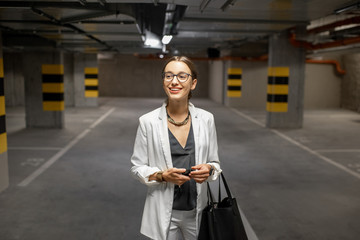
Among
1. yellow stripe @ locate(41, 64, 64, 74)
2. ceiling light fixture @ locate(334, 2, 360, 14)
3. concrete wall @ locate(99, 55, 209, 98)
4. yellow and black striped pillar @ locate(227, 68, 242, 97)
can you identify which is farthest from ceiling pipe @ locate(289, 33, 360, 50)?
concrete wall @ locate(99, 55, 209, 98)

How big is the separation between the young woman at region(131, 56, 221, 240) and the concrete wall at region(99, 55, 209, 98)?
20.3m

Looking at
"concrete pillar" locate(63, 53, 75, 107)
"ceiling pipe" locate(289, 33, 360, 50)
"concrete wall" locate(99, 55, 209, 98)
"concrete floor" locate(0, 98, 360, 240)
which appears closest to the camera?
"concrete floor" locate(0, 98, 360, 240)

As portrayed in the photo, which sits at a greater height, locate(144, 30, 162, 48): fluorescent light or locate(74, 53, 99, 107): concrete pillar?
locate(144, 30, 162, 48): fluorescent light

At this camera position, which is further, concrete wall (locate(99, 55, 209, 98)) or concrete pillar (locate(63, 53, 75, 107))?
concrete wall (locate(99, 55, 209, 98))

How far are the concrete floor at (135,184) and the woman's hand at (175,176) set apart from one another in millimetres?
1765

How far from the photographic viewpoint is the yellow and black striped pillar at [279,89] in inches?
392

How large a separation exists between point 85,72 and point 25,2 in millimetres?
11642

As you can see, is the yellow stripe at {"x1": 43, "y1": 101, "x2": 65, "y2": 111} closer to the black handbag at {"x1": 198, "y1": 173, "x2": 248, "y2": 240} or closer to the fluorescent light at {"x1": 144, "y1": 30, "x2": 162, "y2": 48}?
the fluorescent light at {"x1": 144, "y1": 30, "x2": 162, "y2": 48}

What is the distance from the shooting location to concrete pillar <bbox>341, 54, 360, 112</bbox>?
570 inches

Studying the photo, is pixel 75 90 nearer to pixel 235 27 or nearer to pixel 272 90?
pixel 272 90

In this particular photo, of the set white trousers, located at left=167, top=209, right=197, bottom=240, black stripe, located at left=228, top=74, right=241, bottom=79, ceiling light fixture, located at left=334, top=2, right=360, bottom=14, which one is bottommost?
white trousers, located at left=167, top=209, right=197, bottom=240

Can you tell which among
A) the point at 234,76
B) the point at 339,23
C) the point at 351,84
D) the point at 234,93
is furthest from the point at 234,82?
the point at 339,23

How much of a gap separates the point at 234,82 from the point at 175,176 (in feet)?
48.6

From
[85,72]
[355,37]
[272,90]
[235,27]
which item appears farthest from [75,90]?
[355,37]
